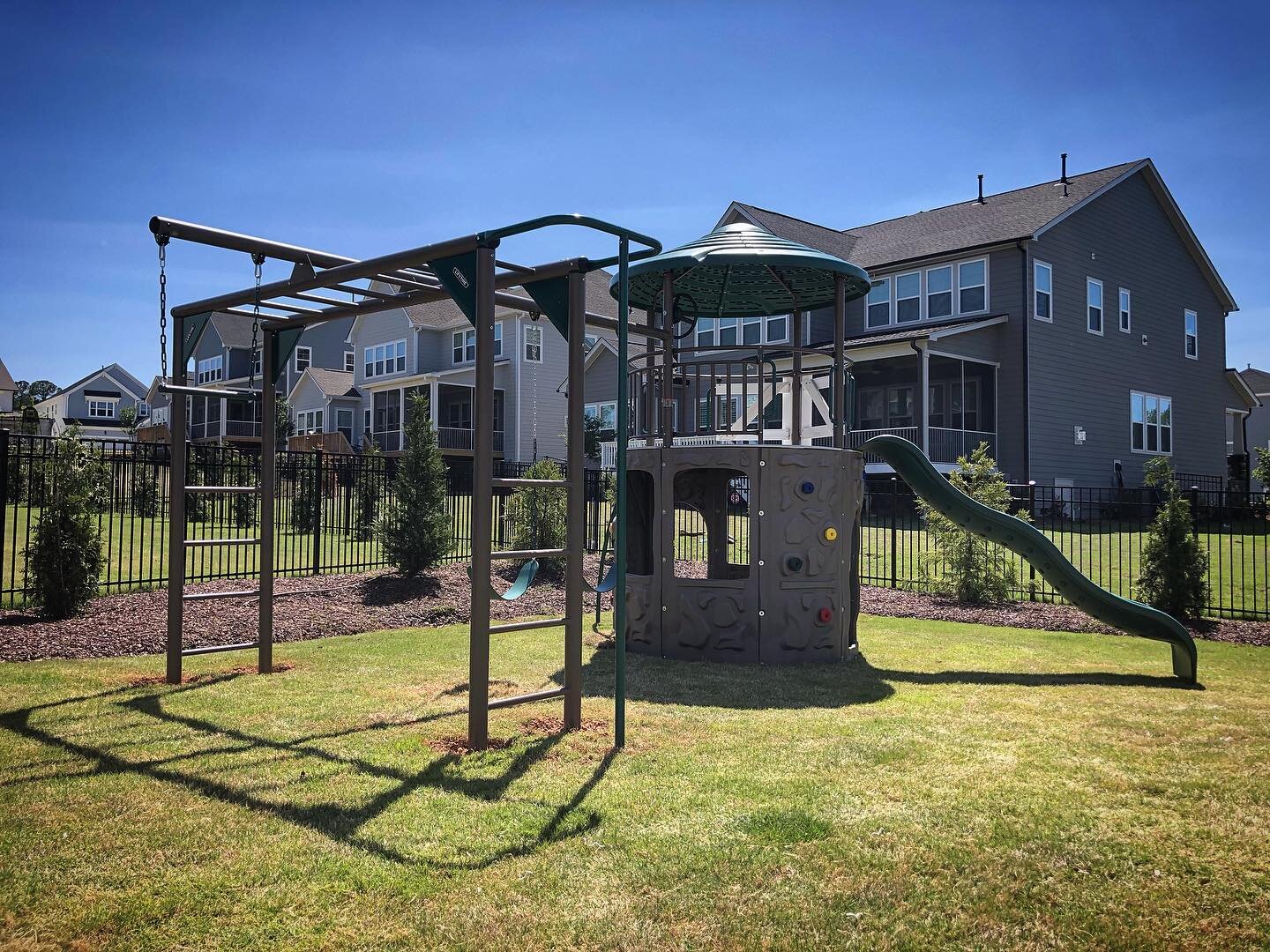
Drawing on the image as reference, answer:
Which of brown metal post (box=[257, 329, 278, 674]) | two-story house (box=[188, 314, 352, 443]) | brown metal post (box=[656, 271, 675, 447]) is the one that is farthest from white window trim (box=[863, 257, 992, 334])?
two-story house (box=[188, 314, 352, 443])

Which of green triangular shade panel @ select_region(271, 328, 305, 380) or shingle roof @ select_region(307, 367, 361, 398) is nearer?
green triangular shade panel @ select_region(271, 328, 305, 380)

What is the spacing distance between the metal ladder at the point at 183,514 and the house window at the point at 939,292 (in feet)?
73.2

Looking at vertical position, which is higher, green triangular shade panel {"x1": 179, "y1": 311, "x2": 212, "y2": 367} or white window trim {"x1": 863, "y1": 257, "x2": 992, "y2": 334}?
white window trim {"x1": 863, "y1": 257, "x2": 992, "y2": 334}

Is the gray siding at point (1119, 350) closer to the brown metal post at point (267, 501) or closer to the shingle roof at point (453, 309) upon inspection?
the shingle roof at point (453, 309)

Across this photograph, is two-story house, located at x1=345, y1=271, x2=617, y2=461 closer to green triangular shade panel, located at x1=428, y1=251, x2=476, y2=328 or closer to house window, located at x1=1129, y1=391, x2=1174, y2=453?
house window, located at x1=1129, y1=391, x2=1174, y2=453

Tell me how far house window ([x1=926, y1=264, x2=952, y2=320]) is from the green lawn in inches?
802

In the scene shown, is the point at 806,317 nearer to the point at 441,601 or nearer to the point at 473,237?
the point at 441,601

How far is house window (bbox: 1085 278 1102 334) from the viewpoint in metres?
27.0

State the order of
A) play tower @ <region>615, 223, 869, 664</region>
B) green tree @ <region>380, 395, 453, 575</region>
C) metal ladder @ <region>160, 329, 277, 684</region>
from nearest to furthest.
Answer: metal ladder @ <region>160, 329, 277, 684</region>, play tower @ <region>615, 223, 869, 664</region>, green tree @ <region>380, 395, 453, 575</region>

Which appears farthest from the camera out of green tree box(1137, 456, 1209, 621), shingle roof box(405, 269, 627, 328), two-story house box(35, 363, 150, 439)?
two-story house box(35, 363, 150, 439)

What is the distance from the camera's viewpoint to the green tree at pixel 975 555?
507 inches

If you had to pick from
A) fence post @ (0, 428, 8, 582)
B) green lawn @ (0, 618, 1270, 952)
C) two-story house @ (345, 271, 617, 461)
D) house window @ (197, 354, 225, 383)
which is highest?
house window @ (197, 354, 225, 383)

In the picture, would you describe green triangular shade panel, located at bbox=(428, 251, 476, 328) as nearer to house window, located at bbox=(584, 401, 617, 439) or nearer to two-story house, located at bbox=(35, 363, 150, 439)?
house window, located at bbox=(584, 401, 617, 439)

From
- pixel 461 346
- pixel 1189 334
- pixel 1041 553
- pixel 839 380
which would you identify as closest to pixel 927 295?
pixel 1189 334
